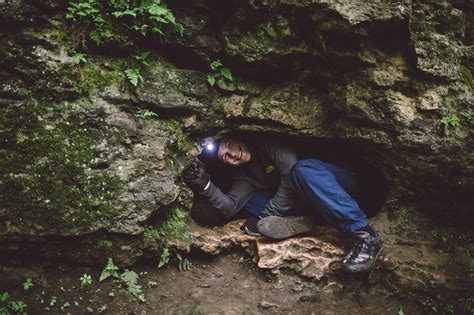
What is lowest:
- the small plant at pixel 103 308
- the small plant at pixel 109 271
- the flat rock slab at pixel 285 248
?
the small plant at pixel 103 308

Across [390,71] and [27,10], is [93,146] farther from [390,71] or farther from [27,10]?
[390,71]

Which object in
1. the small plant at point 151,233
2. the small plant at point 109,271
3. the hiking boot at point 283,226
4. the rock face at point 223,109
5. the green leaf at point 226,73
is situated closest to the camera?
the rock face at point 223,109

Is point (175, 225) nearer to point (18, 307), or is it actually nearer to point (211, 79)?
point (18, 307)

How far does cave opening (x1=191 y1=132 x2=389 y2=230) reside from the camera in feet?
21.3

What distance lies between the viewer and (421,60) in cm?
548

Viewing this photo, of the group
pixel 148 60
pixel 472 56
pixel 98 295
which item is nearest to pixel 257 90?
pixel 148 60

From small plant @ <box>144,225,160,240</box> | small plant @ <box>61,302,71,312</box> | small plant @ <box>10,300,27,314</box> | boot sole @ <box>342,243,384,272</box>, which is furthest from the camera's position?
boot sole @ <box>342,243,384,272</box>

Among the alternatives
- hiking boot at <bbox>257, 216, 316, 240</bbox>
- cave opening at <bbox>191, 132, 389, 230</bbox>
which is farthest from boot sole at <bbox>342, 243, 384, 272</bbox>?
cave opening at <bbox>191, 132, 389, 230</bbox>

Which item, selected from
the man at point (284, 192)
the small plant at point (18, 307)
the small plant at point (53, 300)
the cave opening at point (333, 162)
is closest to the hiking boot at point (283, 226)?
the man at point (284, 192)

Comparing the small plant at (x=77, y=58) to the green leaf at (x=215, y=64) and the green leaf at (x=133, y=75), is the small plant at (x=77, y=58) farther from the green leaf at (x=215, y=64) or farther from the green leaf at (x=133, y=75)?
the green leaf at (x=215, y=64)

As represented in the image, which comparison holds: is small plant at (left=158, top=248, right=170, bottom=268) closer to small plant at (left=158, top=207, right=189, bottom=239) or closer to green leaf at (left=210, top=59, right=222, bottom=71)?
small plant at (left=158, top=207, right=189, bottom=239)

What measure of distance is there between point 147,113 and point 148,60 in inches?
33.0

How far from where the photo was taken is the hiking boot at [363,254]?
5.47 metres

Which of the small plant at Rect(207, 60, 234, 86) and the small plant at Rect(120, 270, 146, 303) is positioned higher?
the small plant at Rect(207, 60, 234, 86)
